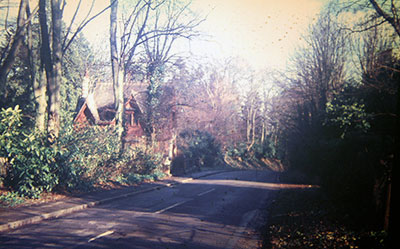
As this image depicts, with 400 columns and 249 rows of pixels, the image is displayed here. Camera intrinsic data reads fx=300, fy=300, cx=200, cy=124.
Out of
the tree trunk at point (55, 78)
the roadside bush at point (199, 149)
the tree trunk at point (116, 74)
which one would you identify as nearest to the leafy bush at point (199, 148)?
the roadside bush at point (199, 149)

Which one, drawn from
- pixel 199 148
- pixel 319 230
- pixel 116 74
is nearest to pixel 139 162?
pixel 116 74

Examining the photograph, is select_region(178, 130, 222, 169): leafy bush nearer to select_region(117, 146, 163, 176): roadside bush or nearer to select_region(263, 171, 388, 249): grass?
select_region(117, 146, 163, 176): roadside bush

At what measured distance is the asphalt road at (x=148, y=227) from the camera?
23.1 feet

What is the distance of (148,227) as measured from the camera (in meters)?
8.62

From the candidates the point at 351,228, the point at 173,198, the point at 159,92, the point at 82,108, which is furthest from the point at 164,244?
the point at 82,108

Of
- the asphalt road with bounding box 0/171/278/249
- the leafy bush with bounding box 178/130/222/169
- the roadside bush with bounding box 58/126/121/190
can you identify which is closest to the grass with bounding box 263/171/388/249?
the asphalt road with bounding box 0/171/278/249

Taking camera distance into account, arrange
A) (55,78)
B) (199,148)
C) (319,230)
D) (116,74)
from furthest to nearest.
→ (199,148) → (116,74) → (55,78) → (319,230)

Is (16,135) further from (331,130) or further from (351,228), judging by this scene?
(331,130)

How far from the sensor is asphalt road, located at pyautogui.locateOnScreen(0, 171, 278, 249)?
23.1 feet

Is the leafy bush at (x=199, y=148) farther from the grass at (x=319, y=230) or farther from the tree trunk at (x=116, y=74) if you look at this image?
the grass at (x=319, y=230)

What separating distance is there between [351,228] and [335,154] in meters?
5.70

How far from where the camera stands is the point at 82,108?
2806 centimetres

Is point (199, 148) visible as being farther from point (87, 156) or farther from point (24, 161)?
point (24, 161)

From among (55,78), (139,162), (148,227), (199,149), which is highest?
(55,78)
